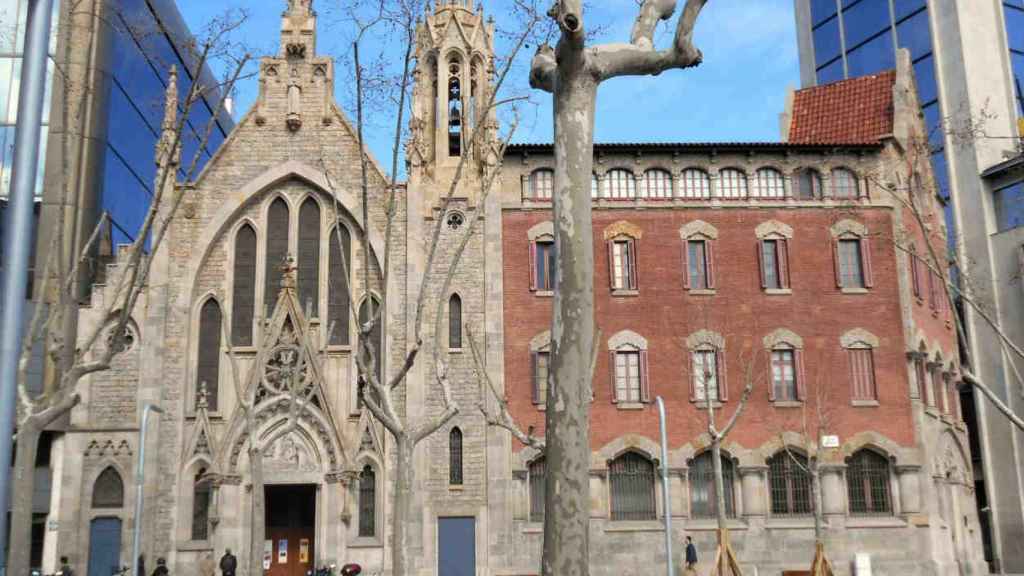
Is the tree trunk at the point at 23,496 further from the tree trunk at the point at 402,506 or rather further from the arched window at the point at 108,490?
the arched window at the point at 108,490

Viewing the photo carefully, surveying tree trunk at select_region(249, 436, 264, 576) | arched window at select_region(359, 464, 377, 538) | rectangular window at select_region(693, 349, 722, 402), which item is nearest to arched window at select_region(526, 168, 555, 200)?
rectangular window at select_region(693, 349, 722, 402)

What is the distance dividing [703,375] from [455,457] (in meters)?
8.31

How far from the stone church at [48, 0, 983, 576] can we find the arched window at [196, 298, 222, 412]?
7cm

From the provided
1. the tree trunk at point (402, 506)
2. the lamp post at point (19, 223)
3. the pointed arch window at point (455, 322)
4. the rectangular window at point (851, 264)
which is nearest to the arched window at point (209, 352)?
the pointed arch window at point (455, 322)

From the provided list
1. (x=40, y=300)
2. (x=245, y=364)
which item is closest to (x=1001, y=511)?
(x=245, y=364)

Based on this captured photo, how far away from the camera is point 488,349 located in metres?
32.7

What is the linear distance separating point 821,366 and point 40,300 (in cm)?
2418

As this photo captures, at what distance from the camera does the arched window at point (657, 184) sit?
35531mm

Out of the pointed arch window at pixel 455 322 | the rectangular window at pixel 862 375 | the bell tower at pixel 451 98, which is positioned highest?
the bell tower at pixel 451 98

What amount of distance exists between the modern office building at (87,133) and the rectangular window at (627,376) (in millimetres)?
14676

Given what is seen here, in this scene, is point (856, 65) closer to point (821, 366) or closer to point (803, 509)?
point (821, 366)

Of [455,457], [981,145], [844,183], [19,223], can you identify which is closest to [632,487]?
[455,457]

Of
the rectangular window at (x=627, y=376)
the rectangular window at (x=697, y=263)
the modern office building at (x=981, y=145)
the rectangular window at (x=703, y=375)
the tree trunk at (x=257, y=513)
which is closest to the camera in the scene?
the tree trunk at (x=257, y=513)

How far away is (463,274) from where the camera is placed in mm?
33500
